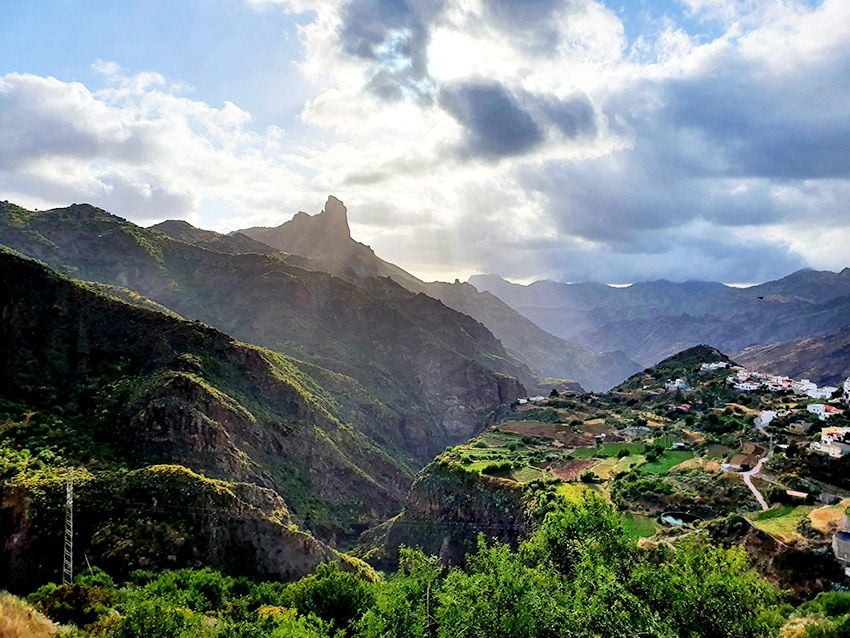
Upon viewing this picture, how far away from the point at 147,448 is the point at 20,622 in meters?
44.6

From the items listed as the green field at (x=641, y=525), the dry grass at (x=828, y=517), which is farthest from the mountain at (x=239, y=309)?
the dry grass at (x=828, y=517)

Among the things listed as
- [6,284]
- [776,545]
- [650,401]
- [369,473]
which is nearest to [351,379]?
[369,473]

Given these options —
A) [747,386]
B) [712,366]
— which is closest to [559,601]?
[747,386]

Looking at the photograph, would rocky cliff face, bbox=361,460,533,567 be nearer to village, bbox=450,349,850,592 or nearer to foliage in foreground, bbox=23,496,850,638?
village, bbox=450,349,850,592

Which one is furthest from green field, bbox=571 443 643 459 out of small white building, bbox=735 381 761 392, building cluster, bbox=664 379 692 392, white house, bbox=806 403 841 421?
small white building, bbox=735 381 761 392

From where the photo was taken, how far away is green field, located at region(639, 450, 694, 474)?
211ft

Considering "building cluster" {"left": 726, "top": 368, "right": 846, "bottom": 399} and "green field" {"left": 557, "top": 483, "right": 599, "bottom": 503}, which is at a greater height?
"building cluster" {"left": 726, "top": 368, "right": 846, "bottom": 399}

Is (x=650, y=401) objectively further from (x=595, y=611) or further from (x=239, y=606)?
(x=595, y=611)

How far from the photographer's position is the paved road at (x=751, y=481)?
46306mm

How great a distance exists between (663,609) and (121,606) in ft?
98.9

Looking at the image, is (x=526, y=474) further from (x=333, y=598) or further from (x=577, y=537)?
(x=577, y=537)

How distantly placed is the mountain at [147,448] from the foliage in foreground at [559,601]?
1595 cm

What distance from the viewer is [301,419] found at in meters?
112

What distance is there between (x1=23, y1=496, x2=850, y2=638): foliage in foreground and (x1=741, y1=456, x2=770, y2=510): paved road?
51.9 ft
